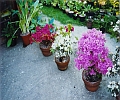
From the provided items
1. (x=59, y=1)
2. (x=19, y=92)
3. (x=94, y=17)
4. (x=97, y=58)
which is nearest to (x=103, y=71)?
(x=97, y=58)

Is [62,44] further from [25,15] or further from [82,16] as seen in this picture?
[82,16]

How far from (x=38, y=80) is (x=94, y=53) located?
1194mm

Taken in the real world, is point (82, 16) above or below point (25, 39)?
above

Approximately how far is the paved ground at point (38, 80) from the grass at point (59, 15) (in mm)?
1231

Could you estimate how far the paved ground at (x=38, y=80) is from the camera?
2.71 meters

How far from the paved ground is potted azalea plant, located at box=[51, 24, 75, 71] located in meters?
0.20

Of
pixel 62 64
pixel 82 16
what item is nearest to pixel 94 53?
pixel 62 64

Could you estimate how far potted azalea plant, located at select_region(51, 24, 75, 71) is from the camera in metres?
2.90

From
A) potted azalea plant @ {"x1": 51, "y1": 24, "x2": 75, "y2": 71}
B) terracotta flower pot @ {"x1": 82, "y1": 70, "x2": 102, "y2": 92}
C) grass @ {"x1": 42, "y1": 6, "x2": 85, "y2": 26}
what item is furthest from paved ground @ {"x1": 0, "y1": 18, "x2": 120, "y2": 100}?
grass @ {"x1": 42, "y1": 6, "x2": 85, "y2": 26}

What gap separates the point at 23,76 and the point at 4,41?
132 cm

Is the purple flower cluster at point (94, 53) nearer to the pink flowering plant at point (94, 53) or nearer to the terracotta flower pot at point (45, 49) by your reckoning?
the pink flowering plant at point (94, 53)

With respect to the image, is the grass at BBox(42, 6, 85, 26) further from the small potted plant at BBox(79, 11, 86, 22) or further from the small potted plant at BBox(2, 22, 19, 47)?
the small potted plant at BBox(2, 22, 19, 47)

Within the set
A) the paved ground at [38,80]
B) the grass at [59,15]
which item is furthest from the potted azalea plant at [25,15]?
the grass at [59,15]

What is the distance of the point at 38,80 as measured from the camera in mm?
3023
